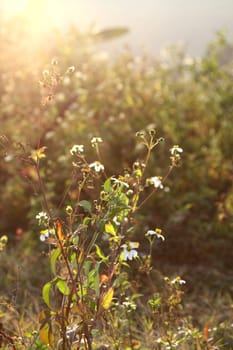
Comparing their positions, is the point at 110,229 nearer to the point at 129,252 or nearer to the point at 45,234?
the point at 129,252

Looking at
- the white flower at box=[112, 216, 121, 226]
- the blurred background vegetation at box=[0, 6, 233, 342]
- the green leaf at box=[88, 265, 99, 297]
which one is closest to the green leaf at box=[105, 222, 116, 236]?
the white flower at box=[112, 216, 121, 226]

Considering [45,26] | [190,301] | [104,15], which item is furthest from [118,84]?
[104,15]

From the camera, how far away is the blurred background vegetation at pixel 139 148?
4363 millimetres

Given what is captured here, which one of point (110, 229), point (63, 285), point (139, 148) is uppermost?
point (139, 148)

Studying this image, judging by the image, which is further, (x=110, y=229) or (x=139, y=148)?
(x=139, y=148)

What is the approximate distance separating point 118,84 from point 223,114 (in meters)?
1.27

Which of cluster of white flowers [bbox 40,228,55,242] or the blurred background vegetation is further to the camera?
the blurred background vegetation

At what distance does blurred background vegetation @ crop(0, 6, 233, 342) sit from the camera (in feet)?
14.3

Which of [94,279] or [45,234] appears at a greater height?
[45,234]

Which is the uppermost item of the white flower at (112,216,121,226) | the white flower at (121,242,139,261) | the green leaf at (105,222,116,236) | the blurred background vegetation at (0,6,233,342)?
the blurred background vegetation at (0,6,233,342)

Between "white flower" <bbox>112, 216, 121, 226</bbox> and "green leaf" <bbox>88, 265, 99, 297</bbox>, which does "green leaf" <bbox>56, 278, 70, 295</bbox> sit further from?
"white flower" <bbox>112, 216, 121, 226</bbox>

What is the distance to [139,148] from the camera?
493 centimetres

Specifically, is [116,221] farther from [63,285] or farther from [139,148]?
[139,148]

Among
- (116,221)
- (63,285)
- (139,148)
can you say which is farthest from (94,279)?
(139,148)
